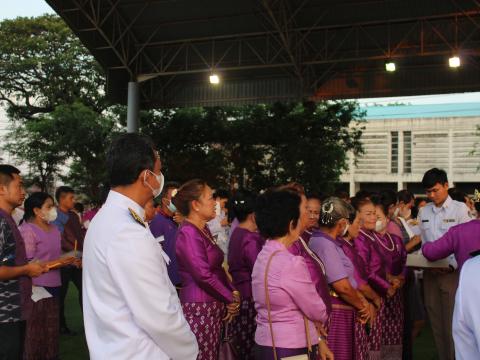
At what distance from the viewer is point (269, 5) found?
36.0 feet

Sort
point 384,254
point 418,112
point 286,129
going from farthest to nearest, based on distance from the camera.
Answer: point 418,112 < point 286,129 < point 384,254

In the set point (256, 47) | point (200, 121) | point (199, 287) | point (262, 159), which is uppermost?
point (256, 47)

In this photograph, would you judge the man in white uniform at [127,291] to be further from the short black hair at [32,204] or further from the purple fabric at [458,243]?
the short black hair at [32,204]

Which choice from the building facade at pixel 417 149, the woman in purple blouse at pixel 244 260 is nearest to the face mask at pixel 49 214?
the woman in purple blouse at pixel 244 260

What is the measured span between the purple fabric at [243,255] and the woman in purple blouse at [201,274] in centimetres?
44

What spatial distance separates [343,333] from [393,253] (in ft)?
4.05

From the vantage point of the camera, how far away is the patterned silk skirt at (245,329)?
4730 mm

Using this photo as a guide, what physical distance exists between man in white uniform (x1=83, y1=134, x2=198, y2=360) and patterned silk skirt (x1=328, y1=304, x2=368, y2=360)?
1.92 metres

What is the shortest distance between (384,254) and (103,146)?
13.3 m

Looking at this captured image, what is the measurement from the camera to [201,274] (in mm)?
3846

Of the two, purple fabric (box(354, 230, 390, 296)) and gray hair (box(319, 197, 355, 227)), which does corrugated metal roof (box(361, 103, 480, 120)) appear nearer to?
purple fabric (box(354, 230, 390, 296))

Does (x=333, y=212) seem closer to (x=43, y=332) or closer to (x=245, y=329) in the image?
(x=245, y=329)

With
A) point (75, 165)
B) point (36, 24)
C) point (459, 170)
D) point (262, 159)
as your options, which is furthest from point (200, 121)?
point (459, 170)

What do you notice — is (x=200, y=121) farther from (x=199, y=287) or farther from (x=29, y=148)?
(x=199, y=287)
